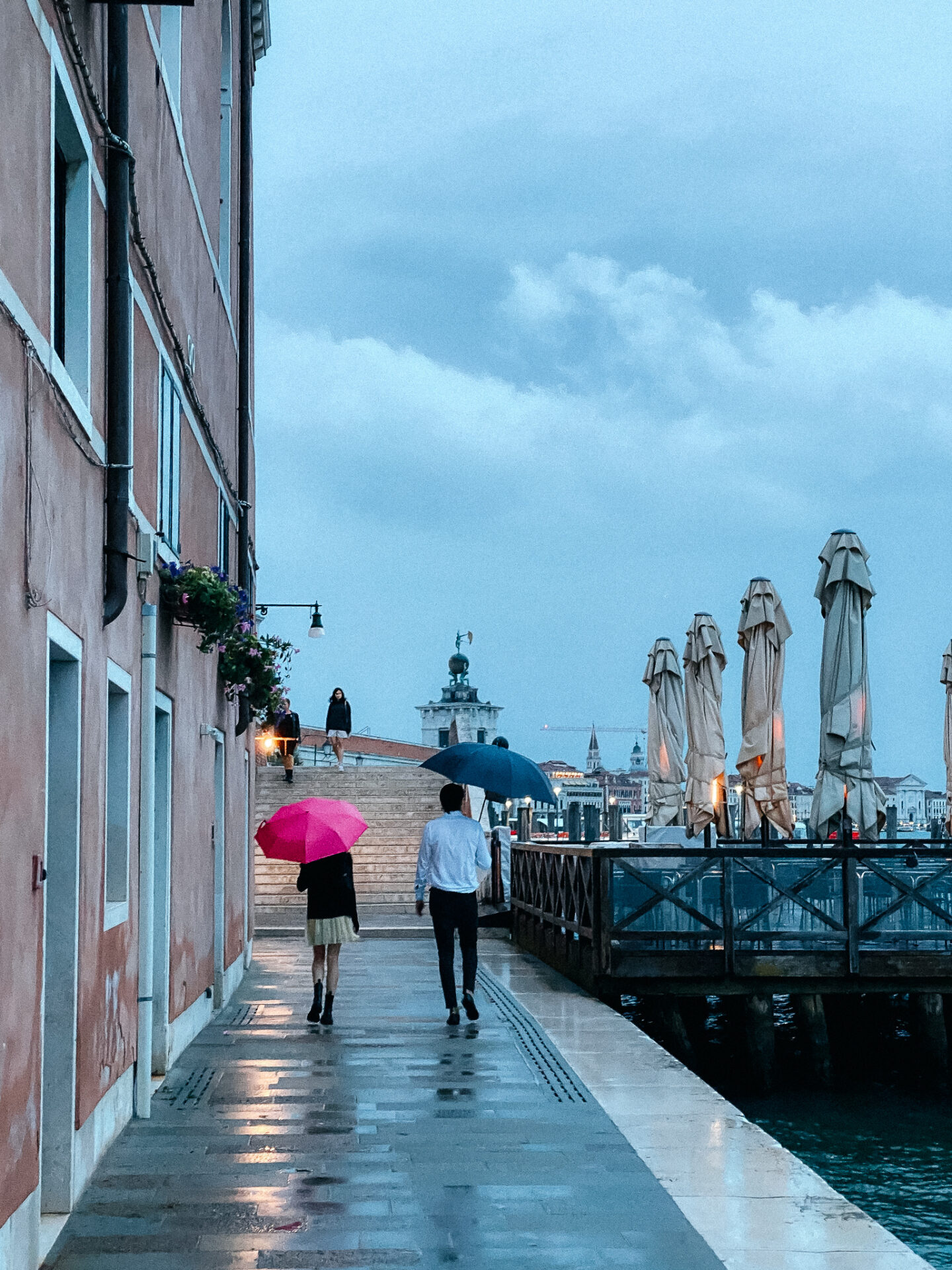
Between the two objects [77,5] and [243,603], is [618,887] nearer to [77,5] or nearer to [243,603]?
[243,603]

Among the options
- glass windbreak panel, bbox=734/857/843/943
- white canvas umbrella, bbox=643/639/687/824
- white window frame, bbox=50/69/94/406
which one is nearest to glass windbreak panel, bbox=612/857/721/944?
glass windbreak panel, bbox=734/857/843/943

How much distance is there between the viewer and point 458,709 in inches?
3809

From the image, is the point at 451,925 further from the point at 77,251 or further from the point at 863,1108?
the point at 77,251

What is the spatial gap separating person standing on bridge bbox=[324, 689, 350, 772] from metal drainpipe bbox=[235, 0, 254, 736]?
49.4 ft

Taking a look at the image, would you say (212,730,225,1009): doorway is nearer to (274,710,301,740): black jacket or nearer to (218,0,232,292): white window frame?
(218,0,232,292): white window frame

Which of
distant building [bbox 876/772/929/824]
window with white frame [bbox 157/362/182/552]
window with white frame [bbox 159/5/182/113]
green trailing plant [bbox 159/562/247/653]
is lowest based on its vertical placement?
distant building [bbox 876/772/929/824]

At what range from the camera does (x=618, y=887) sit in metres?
13.4

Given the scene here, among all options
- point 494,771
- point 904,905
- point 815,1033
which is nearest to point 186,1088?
point 494,771

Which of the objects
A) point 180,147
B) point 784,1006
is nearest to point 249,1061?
point 180,147

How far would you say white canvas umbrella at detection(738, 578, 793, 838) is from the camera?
57.4ft

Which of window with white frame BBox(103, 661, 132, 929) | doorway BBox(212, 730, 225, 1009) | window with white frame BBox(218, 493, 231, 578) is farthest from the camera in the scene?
window with white frame BBox(218, 493, 231, 578)

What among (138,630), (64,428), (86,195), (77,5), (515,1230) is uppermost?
(77,5)

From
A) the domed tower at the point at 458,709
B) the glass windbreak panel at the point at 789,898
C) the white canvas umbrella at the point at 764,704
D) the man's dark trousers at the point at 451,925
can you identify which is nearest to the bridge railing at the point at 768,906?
the glass windbreak panel at the point at 789,898

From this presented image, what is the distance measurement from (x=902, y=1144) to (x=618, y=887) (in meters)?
3.45
